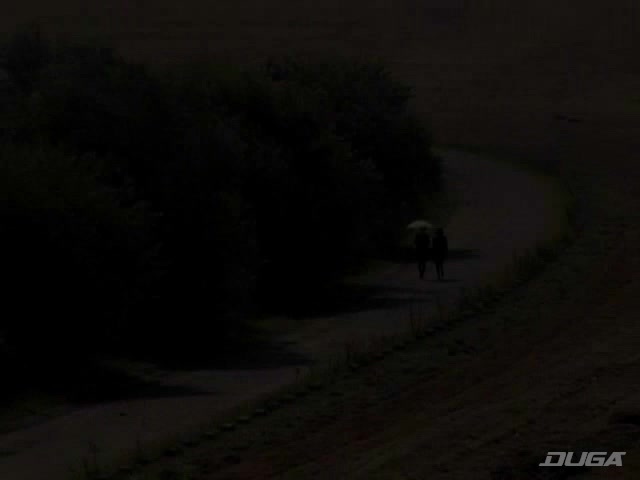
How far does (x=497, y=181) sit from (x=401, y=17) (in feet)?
139

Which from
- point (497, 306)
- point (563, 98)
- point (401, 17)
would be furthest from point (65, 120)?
point (401, 17)

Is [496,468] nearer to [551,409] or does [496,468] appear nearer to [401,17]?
[551,409]

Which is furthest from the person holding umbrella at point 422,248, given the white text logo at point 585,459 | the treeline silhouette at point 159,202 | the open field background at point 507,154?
the white text logo at point 585,459

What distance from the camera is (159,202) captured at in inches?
1063

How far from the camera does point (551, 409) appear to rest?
57.2 ft

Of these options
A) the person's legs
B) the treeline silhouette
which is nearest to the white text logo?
the treeline silhouette

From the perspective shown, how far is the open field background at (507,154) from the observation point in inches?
639

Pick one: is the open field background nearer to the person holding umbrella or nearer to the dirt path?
the dirt path

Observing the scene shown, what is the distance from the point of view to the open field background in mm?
16219

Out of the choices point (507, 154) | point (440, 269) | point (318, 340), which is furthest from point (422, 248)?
point (507, 154)

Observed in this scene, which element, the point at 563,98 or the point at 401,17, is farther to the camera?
the point at 401,17

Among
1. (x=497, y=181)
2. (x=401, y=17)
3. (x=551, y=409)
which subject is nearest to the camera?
(x=551, y=409)

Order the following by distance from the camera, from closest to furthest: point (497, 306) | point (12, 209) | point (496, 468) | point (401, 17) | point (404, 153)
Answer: point (496, 468), point (12, 209), point (497, 306), point (404, 153), point (401, 17)

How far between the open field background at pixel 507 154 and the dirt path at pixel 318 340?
5.30ft
